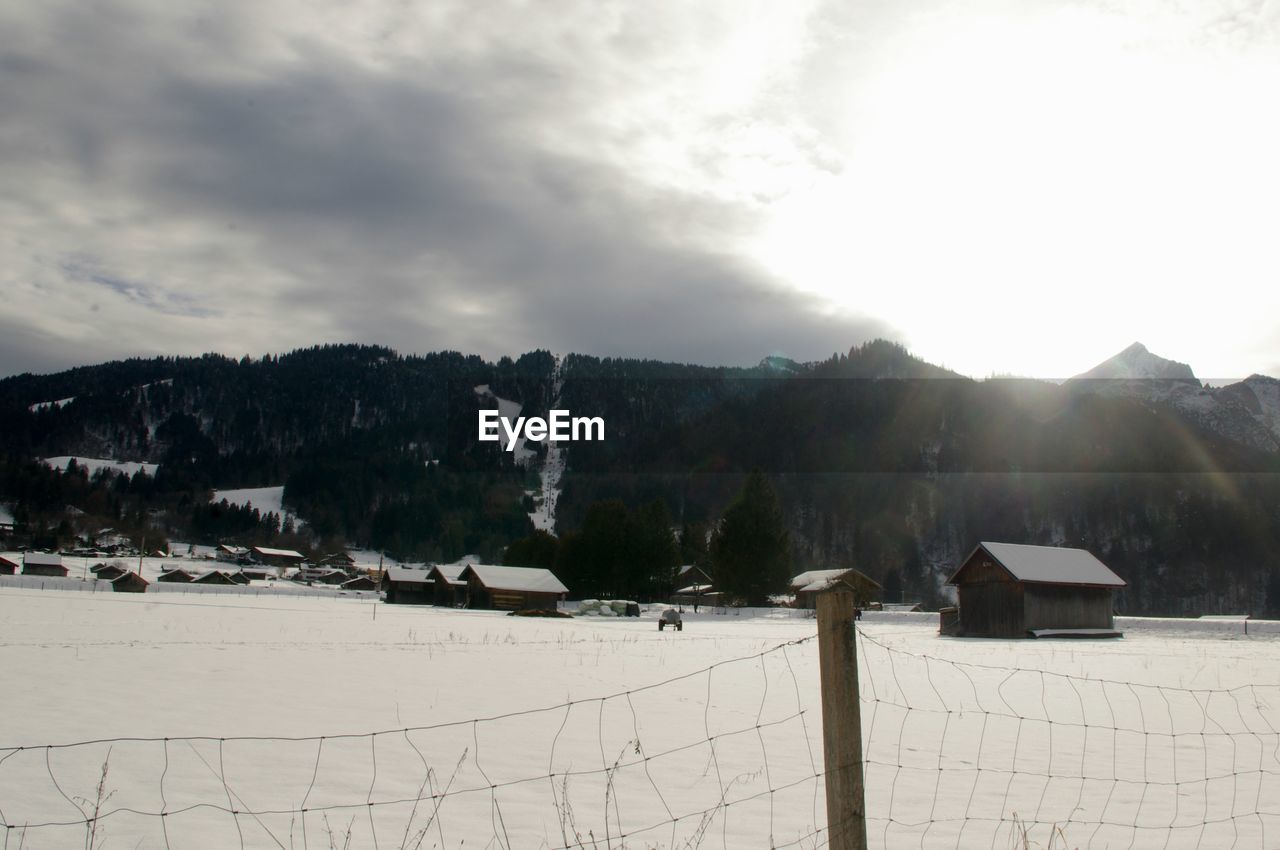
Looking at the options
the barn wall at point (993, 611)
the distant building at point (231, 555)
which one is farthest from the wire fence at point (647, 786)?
the distant building at point (231, 555)

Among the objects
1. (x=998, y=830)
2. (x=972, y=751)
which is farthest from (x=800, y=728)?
(x=998, y=830)

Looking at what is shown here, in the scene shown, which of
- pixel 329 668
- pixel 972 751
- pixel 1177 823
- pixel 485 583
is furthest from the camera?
pixel 485 583

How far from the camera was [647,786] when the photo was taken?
916cm

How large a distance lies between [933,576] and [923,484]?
92.1 ft

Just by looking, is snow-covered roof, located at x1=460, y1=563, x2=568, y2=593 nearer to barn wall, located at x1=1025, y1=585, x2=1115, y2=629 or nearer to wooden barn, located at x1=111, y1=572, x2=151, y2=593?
wooden barn, located at x1=111, y1=572, x2=151, y2=593

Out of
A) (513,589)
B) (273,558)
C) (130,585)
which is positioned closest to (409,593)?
(513,589)

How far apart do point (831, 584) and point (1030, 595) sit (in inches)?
1347

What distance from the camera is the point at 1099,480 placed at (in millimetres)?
169125

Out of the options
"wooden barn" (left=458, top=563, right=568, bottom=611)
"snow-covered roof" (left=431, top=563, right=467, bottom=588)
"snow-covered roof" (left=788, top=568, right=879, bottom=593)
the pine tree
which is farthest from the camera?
"snow-covered roof" (left=431, top=563, right=467, bottom=588)

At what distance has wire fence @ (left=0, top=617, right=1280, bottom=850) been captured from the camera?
7.30 m

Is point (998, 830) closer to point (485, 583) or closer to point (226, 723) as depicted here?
point (226, 723)

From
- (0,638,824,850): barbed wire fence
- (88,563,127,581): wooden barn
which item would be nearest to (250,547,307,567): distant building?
(88,563,127,581): wooden barn

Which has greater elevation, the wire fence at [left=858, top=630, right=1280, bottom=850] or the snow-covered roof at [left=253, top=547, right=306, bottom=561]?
the snow-covered roof at [left=253, top=547, right=306, bottom=561]

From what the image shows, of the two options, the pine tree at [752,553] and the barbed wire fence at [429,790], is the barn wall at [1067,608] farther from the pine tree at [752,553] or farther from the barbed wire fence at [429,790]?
the barbed wire fence at [429,790]
